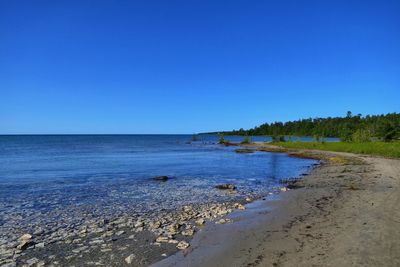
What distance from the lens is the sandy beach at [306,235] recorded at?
8727mm

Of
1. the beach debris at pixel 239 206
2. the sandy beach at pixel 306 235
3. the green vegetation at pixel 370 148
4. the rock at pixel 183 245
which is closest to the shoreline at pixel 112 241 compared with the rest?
the rock at pixel 183 245

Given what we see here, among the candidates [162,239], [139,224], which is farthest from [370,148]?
[162,239]

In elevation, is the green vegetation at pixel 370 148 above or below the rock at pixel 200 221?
above

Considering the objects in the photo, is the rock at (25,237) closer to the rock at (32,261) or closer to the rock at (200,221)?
the rock at (32,261)

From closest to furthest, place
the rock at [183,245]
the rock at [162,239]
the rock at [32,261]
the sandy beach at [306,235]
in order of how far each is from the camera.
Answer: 1. the sandy beach at [306,235]
2. the rock at [32,261]
3. the rock at [183,245]
4. the rock at [162,239]

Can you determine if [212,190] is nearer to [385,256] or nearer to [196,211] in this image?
[196,211]

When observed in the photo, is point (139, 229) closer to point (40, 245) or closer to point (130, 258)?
point (130, 258)

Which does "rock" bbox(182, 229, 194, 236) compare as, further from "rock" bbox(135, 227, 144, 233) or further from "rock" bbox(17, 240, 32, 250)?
"rock" bbox(17, 240, 32, 250)

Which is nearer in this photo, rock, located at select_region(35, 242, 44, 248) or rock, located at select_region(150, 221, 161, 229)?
rock, located at select_region(35, 242, 44, 248)

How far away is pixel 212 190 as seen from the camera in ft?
72.7

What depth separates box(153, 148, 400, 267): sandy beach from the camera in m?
8.73

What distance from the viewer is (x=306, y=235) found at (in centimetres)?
1086

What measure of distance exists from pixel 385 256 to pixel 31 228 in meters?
12.4

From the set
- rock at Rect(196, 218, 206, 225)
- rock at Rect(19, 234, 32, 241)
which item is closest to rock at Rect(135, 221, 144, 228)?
rock at Rect(196, 218, 206, 225)
